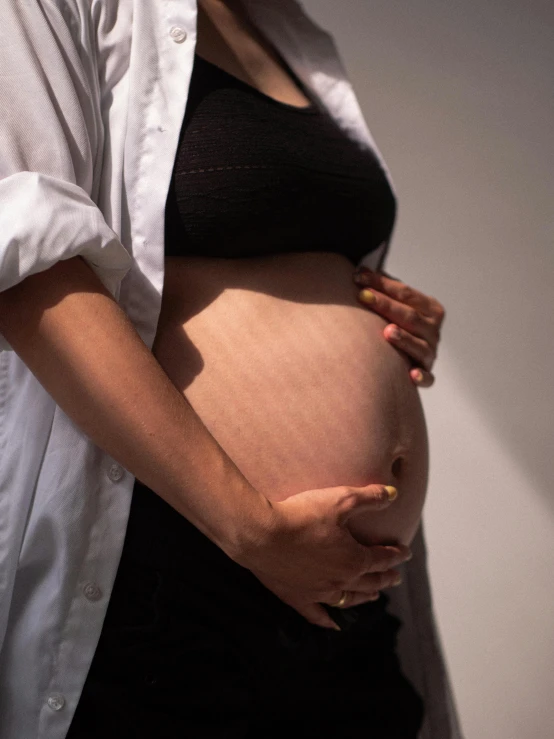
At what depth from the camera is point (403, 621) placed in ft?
2.81

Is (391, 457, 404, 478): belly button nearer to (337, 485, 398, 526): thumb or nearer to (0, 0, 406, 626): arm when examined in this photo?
(337, 485, 398, 526): thumb

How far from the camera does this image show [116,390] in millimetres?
503

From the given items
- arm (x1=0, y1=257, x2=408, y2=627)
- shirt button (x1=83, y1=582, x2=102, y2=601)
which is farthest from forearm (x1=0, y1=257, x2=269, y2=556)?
shirt button (x1=83, y1=582, x2=102, y2=601)

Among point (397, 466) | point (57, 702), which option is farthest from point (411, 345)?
point (57, 702)

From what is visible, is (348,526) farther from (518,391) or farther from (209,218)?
(518,391)

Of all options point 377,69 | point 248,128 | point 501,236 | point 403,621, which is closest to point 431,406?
point 501,236

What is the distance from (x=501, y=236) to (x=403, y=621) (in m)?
0.69

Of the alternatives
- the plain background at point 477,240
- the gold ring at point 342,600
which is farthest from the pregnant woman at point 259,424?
the plain background at point 477,240

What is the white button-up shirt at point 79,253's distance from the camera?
20.6 inches

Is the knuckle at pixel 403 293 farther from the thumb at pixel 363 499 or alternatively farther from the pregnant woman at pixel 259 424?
the thumb at pixel 363 499

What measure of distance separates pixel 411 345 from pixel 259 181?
0.24m

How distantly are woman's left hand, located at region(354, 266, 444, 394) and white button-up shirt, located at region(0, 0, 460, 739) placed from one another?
0.83 ft

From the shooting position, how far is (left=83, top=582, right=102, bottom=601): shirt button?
0.58 m

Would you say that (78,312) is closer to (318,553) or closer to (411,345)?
(318,553)
